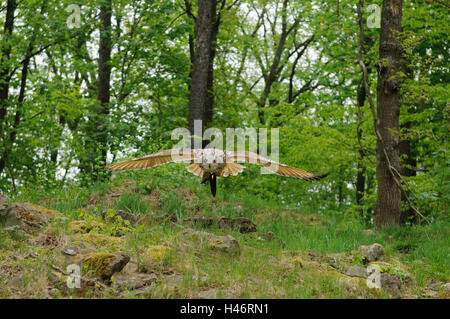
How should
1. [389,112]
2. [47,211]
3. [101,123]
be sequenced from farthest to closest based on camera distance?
[101,123], [389,112], [47,211]

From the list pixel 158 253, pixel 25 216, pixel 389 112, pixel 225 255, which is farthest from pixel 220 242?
pixel 389 112

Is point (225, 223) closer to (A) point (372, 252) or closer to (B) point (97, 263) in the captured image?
(A) point (372, 252)

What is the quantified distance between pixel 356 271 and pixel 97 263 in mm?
3014

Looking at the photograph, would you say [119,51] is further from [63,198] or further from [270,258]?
[270,258]

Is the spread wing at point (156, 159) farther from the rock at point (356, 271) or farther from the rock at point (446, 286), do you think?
the rock at point (446, 286)

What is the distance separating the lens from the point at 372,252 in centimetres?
630

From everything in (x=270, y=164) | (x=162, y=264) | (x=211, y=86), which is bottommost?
(x=162, y=264)

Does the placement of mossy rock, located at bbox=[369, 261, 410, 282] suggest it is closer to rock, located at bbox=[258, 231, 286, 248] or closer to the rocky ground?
the rocky ground

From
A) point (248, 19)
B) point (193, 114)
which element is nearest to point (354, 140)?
point (193, 114)

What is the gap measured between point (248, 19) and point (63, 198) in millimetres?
17827

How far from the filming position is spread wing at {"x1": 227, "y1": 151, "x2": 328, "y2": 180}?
668 cm

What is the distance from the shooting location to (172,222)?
7273 millimetres

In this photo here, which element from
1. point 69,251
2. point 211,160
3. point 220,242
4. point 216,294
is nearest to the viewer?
point 216,294

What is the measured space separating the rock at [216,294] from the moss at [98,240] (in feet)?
5.55
